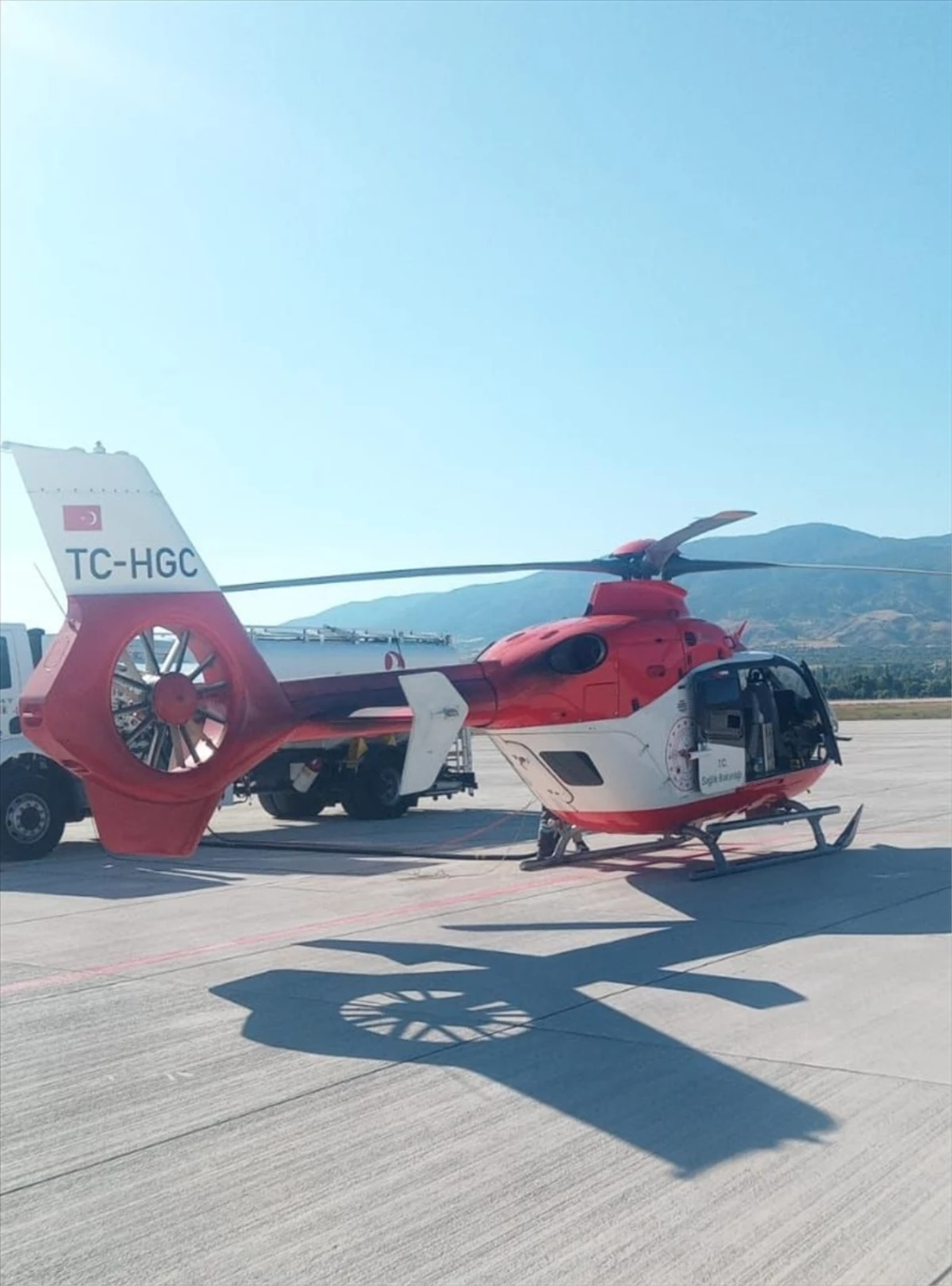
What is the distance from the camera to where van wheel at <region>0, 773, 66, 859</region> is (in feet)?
55.2

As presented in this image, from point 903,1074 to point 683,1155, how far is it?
5.41 feet

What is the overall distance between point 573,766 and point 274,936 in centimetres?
355

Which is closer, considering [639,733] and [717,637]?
[639,733]

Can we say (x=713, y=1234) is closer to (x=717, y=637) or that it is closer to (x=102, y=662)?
(x=102, y=662)

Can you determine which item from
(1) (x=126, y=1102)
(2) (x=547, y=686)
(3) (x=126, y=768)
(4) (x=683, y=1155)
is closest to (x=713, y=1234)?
(4) (x=683, y=1155)

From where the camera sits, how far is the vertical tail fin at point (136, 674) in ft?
30.3

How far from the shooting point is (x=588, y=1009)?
316 inches

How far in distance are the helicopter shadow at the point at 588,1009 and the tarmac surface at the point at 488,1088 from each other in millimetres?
28

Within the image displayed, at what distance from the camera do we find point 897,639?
16350 cm

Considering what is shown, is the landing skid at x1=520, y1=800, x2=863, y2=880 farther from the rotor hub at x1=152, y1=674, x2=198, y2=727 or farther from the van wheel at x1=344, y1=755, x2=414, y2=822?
the van wheel at x1=344, y1=755, x2=414, y2=822

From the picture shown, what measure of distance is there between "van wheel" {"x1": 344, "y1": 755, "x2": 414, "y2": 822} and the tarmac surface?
8.40 metres

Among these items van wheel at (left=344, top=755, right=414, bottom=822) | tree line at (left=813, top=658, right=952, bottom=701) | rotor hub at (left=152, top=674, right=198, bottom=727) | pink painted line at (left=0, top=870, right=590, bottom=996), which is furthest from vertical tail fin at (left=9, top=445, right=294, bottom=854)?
tree line at (left=813, top=658, right=952, bottom=701)

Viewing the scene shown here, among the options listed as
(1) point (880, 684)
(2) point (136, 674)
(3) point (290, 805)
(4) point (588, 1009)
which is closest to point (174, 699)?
(2) point (136, 674)

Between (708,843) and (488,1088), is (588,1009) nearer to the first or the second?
(488,1088)
